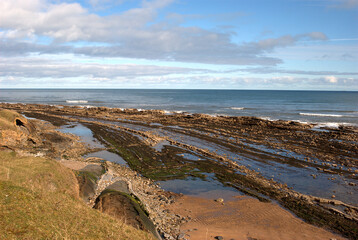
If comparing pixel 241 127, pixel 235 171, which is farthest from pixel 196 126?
pixel 235 171

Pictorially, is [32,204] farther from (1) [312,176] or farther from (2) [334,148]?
(2) [334,148]

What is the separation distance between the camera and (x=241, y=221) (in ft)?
51.8

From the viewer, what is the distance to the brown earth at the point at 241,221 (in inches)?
560

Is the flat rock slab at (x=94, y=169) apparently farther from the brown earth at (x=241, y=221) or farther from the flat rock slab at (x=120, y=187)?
the brown earth at (x=241, y=221)

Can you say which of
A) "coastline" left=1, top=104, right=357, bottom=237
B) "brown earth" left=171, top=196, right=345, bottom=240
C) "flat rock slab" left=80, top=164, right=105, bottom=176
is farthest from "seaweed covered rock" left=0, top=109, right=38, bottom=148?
"brown earth" left=171, top=196, right=345, bottom=240

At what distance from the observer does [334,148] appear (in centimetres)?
3425

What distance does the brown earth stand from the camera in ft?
46.7

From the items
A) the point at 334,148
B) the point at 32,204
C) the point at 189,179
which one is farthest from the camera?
the point at 334,148

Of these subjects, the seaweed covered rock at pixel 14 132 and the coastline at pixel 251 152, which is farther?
the seaweed covered rock at pixel 14 132

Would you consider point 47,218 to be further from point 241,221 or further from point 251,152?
point 251,152

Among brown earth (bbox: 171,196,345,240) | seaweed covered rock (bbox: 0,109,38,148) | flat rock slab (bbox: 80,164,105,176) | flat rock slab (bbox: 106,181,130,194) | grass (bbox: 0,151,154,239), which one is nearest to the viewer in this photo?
grass (bbox: 0,151,154,239)

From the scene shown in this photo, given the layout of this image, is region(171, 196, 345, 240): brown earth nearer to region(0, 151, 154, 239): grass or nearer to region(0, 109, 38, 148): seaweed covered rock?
region(0, 151, 154, 239): grass

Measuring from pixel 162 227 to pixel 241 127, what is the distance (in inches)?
1495

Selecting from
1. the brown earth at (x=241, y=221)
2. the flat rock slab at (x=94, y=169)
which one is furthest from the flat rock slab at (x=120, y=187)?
the brown earth at (x=241, y=221)
